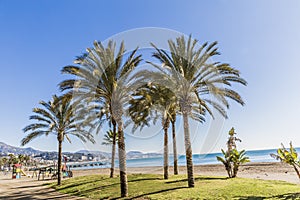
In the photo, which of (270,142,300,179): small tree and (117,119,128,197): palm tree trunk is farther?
(117,119,128,197): palm tree trunk

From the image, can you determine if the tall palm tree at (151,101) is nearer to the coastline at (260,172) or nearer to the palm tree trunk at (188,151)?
the palm tree trunk at (188,151)

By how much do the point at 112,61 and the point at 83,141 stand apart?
14.1 metres

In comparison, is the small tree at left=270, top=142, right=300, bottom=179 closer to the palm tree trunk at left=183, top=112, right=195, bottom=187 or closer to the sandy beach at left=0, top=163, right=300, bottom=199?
the palm tree trunk at left=183, top=112, right=195, bottom=187

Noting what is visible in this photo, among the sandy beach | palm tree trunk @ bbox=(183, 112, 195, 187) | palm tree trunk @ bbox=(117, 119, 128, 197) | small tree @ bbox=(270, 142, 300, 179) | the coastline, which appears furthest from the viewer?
the coastline

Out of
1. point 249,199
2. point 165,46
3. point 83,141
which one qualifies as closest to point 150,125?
point 83,141

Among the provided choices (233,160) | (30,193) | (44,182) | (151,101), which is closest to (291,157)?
(233,160)

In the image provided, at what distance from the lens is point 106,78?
15.7 metres

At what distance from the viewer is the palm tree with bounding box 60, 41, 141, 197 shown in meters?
15.7

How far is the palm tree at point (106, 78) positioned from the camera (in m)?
15.7

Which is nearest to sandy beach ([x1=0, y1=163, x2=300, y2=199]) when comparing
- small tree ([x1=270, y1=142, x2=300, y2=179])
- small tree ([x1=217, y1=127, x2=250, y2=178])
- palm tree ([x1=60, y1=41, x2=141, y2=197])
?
small tree ([x1=217, y1=127, x2=250, y2=178])

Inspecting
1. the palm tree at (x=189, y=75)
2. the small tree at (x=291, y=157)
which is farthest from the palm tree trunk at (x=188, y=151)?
the small tree at (x=291, y=157)

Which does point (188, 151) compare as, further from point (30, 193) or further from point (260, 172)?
point (260, 172)

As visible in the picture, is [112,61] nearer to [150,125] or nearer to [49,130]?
[150,125]

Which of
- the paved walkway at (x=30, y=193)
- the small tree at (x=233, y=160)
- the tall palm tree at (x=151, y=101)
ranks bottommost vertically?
the paved walkway at (x=30, y=193)
